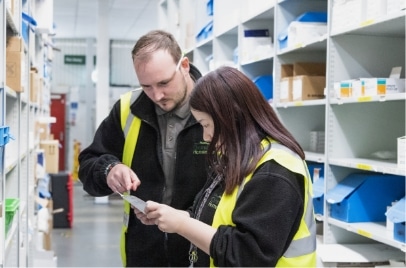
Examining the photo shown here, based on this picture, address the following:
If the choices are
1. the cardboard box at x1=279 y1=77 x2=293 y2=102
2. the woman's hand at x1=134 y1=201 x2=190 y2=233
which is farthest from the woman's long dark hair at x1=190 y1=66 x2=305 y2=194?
the cardboard box at x1=279 y1=77 x2=293 y2=102

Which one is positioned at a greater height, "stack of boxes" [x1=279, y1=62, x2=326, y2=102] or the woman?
"stack of boxes" [x1=279, y1=62, x2=326, y2=102]

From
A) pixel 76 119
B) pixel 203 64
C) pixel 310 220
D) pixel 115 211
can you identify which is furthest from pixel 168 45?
pixel 76 119

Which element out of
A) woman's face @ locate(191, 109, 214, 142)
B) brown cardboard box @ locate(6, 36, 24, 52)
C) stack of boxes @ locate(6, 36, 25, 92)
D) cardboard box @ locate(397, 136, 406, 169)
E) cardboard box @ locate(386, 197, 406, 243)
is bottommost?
cardboard box @ locate(386, 197, 406, 243)

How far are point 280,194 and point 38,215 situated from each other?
4.31 meters

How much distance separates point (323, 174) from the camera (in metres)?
3.42

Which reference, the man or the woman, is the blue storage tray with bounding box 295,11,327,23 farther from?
the woman

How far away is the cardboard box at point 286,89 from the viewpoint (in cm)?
365

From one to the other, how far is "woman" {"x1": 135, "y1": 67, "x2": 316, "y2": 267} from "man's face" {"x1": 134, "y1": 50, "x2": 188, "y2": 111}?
513 millimetres

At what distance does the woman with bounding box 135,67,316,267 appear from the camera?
4.68 ft

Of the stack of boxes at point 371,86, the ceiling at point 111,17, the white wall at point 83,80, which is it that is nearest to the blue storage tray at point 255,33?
the stack of boxes at point 371,86

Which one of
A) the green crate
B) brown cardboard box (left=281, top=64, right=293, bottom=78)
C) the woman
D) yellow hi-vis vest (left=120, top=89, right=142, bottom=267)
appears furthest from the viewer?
brown cardboard box (left=281, top=64, right=293, bottom=78)

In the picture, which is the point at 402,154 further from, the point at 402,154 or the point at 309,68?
the point at 309,68

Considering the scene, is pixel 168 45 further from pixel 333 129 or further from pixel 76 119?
pixel 76 119

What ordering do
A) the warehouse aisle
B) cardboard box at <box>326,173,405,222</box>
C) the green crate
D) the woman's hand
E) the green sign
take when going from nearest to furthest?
the woman's hand → the green crate → cardboard box at <box>326,173,405,222</box> → the warehouse aisle → the green sign
